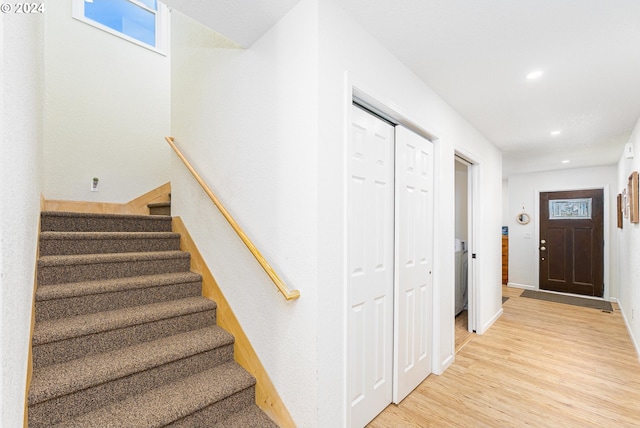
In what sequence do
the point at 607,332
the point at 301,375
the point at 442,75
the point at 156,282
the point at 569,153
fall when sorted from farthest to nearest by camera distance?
the point at 569,153, the point at 607,332, the point at 442,75, the point at 156,282, the point at 301,375

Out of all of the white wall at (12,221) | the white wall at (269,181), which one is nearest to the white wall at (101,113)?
the white wall at (269,181)

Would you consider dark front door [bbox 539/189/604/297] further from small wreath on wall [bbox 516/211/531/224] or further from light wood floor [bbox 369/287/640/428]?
light wood floor [bbox 369/287/640/428]

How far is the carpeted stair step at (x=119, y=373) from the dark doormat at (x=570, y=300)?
18.5 feet

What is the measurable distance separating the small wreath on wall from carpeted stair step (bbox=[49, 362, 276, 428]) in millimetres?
6313

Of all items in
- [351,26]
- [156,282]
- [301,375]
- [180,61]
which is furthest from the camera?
[180,61]

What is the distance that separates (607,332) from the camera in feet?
11.9

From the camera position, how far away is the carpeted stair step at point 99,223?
2.29 m

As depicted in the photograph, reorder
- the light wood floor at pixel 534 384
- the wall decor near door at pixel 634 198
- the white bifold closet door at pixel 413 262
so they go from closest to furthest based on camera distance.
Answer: the light wood floor at pixel 534 384
the white bifold closet door at pixel 413 262
the wall decor near door at pixel 634 198

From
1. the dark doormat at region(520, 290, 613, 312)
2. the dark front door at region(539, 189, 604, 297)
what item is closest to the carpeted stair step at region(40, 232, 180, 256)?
the dark doormat at region(520, 290, 613, 312)

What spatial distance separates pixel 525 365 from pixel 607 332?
185 cm

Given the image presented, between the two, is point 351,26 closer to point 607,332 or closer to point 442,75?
point 442,75

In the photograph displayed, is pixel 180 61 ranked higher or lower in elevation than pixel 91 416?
higher

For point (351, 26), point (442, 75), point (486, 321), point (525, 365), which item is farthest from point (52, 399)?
point (486, 321)

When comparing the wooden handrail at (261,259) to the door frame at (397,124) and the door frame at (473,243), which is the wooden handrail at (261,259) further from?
the door frame at (473,243)
